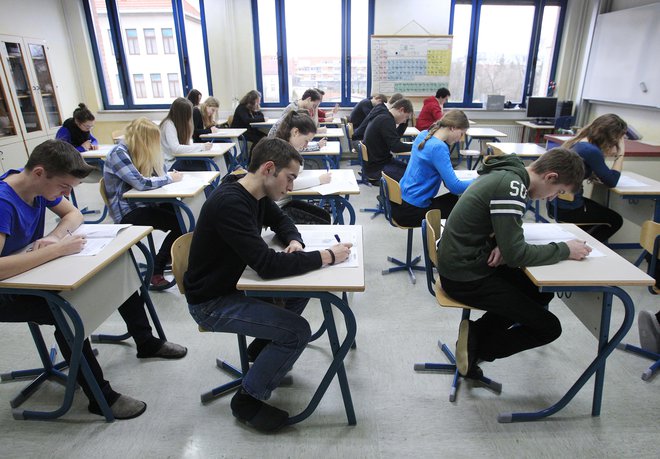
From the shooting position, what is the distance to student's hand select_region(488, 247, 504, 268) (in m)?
1.73

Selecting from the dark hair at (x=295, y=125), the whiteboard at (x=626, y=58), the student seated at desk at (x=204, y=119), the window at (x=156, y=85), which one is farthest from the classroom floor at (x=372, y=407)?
the window at (x=156, y=85)

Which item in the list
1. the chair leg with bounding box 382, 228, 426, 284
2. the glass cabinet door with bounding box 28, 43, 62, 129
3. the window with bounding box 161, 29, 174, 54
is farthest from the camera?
the window with bounding box 161, 29, 174, 54

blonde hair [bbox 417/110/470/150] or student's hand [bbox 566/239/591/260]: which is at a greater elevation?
blonde hair [bbox 417/110/470/150]

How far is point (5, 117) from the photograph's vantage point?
17.2 ft

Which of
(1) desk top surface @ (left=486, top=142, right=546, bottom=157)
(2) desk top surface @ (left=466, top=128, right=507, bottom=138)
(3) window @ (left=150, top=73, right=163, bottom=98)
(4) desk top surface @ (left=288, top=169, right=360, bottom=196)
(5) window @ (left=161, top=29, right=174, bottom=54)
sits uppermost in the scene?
(5) window @ (left=161, top=29, right=174, bottom=54)

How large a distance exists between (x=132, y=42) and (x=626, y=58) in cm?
773

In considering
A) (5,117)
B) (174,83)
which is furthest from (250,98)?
(5,117)

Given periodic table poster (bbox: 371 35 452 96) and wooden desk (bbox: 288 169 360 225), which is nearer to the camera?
wooden desk (bbox: 288 169 360 225)

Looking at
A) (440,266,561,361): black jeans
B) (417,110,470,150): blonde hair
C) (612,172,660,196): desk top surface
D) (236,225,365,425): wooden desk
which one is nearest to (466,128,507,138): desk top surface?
(612,172,660,196): desk top surface

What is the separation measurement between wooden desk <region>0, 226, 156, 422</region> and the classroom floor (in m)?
0.16

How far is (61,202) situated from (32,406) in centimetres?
97

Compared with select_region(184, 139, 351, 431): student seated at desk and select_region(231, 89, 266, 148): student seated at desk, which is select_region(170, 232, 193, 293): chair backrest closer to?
select_region(184, 139, 351, 431): student seated at desk

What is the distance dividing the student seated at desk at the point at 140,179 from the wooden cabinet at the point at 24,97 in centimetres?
342

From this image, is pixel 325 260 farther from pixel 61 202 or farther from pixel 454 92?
pixel 454 92
